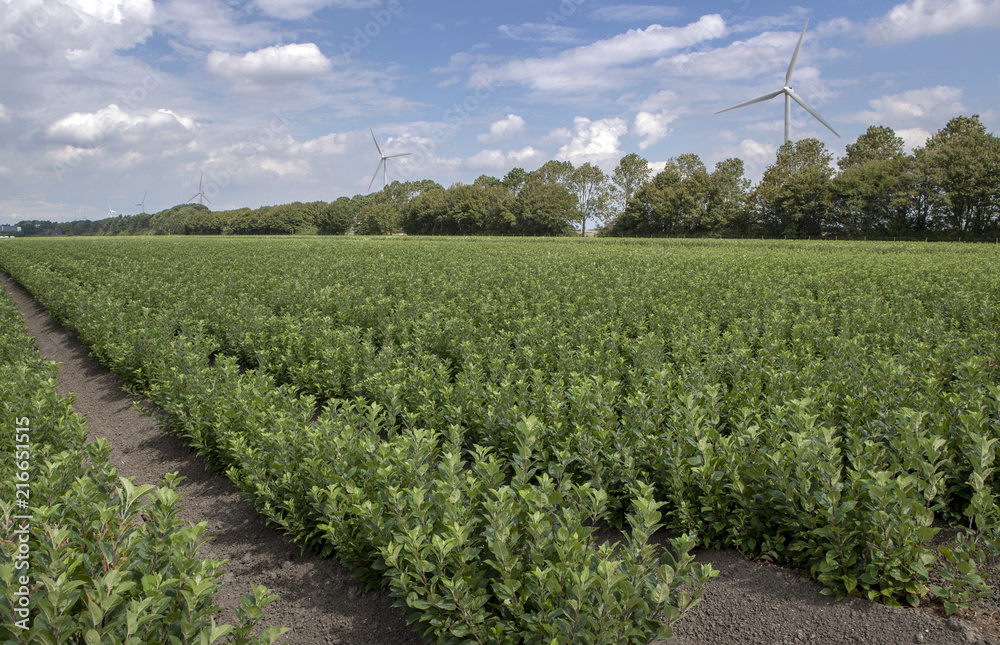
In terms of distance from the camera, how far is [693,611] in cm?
457

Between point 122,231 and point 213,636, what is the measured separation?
646 feet

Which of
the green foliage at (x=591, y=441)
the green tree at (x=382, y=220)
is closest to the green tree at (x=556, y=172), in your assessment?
the green tree at (x=382, y=220)

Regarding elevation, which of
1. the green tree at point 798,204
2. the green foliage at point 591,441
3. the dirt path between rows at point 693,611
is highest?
the green tree at point 798,204

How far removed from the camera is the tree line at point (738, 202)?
56125mm

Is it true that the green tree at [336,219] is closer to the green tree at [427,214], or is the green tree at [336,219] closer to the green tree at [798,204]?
the green tree at [427,214]

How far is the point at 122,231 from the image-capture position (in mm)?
162375

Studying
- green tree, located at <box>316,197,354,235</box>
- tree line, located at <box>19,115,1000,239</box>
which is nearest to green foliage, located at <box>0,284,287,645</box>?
tree line, located at <box>19,115,1000,239</box>

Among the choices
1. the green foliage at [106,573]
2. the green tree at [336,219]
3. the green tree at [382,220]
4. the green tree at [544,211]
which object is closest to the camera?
the green foliage at [106,573]

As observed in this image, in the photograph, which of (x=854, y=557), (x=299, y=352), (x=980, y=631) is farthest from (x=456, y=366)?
(x=980, y=631)

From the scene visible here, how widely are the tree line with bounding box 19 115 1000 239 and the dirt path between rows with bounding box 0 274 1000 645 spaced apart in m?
66.2

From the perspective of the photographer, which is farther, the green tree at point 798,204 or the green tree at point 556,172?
the green tree at point 556,172

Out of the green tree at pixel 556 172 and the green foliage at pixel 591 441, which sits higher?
the green tree at pixel 556 172

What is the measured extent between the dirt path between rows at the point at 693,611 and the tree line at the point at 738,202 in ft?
217

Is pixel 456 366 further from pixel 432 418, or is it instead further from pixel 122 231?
pixel 122 231
